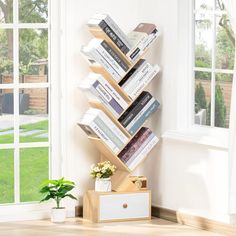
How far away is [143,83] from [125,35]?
1.27 feet

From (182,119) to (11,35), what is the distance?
1432 mm

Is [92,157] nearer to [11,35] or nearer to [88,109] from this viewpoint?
[88,109]

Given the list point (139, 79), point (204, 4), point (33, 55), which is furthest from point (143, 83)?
point (33, 55)

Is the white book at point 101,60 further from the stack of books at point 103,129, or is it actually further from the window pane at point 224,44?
the window pane at point 224,44

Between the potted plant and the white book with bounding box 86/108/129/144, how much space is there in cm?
50

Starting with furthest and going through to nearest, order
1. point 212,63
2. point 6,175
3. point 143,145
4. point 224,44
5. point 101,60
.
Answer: point 143,145 → point 6,175 → point 101,60 → point 212,63 → point 224,44

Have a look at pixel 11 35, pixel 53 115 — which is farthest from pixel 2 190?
pixel 11 35

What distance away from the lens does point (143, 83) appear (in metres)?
6.78

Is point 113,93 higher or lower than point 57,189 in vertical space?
higher

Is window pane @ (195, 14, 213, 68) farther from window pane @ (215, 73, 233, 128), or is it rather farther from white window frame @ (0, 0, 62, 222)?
white window frame @ (0, 0, 62, 222)

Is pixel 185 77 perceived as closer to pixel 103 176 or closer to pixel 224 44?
pixel 224 44

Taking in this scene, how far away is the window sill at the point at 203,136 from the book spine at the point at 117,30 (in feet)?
2.46

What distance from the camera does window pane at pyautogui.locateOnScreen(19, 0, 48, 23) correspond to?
22.1ft

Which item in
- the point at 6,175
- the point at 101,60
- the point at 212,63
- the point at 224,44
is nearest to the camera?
the point at 224,44
